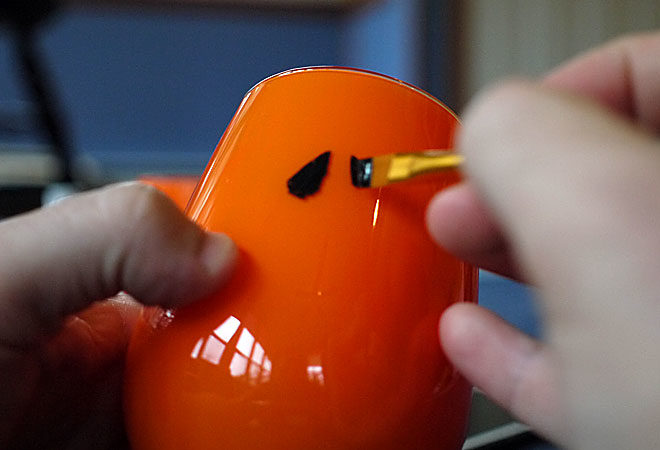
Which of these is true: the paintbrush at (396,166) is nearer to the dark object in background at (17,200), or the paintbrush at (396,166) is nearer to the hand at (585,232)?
the hand at (585,232)

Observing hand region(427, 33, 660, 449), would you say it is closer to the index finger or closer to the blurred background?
the index finger

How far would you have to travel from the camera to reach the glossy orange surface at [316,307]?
268 mm

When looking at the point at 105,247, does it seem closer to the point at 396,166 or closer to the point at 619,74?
the point at 396,166

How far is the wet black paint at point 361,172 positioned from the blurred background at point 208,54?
176 cm

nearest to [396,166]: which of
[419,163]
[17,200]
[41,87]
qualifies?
[419,163]

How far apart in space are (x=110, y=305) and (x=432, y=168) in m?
0.31

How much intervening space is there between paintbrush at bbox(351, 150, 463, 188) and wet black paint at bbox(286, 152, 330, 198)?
0.01m

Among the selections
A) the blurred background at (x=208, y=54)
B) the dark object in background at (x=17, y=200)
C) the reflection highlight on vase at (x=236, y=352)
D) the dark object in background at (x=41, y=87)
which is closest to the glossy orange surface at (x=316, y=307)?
the reflection highlight on vase at (x=236, y=352)

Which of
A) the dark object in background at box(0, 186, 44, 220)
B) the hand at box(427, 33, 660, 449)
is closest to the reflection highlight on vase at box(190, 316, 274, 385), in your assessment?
the hand at box(427, 33, 660, 449)

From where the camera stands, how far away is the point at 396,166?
28 centimetres

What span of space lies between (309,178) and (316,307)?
2.5 inches

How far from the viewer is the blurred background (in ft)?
6.82

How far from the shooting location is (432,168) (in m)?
0.27

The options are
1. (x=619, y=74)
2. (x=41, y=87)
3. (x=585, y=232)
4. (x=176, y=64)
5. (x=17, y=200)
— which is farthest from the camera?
(x=176, y=64)
